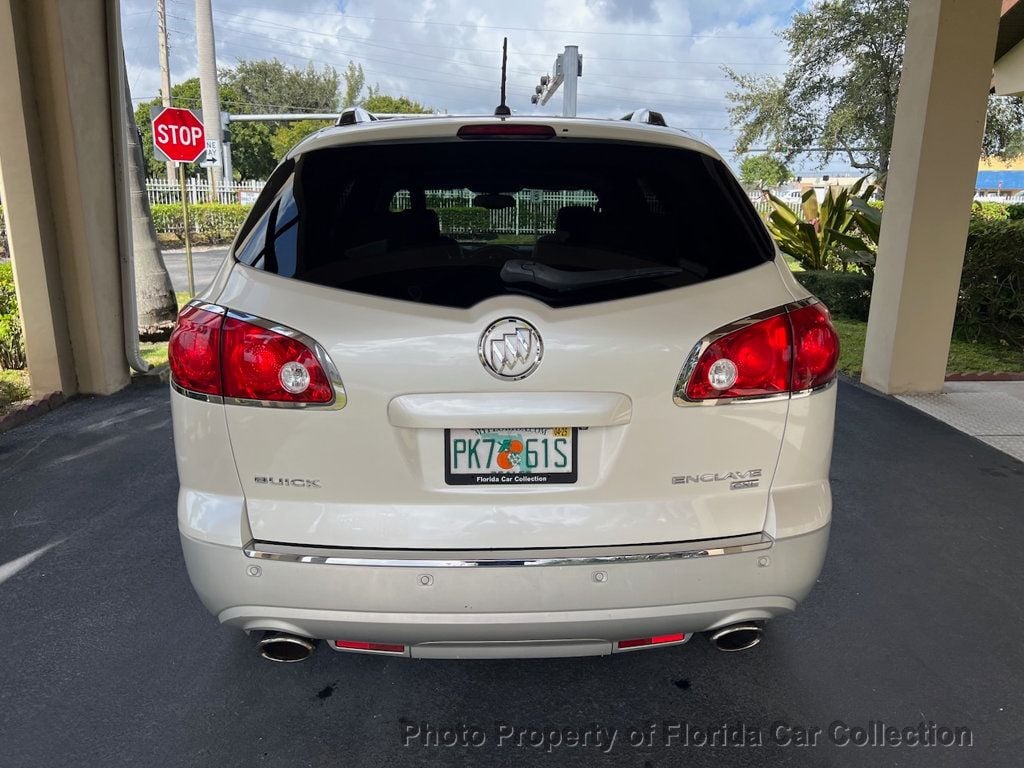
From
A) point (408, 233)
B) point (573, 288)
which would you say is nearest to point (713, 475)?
point (573, 288)

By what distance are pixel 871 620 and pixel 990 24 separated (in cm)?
532

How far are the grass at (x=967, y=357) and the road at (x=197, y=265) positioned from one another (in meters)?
9.75

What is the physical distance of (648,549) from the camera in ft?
6.68

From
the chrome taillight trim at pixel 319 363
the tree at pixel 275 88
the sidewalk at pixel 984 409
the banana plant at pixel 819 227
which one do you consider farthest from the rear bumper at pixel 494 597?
the tree at pixel 275 88

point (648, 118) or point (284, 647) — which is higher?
point (648, 118)

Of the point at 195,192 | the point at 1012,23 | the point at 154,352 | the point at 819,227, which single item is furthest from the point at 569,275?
the point at 195,192

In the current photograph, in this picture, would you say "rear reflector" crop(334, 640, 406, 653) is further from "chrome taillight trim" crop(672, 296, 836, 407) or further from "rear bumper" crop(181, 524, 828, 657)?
"chrome taillight trim" crop(672, 296, 836, 407)

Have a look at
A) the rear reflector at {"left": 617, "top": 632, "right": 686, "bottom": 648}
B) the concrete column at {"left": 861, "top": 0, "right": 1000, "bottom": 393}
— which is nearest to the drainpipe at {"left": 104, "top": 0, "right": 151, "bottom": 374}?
the rear reflector at {"left": 617, "top": 632, "right": 686, "bottom": 648}

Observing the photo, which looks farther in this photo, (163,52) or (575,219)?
(163,52)

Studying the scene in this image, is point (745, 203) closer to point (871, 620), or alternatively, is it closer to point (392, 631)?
point (392, 631)

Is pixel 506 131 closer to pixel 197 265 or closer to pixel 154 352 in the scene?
pixel 154 352

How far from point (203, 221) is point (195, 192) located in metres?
3.49

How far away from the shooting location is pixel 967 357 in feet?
27.2

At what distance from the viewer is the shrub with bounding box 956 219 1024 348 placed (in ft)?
28.0
